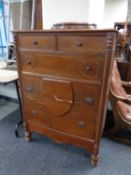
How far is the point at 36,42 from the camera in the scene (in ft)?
4.63

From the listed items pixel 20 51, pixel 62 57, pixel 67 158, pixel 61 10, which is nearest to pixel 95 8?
pixel 61 10

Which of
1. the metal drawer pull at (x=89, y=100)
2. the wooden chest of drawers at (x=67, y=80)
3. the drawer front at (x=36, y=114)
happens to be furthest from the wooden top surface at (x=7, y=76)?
the metal drawer pull at (x=89, y=100)

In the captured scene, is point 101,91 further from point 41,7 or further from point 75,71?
point 41,7

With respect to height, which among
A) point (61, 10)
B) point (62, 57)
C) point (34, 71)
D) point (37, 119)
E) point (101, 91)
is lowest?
point (37, 119)

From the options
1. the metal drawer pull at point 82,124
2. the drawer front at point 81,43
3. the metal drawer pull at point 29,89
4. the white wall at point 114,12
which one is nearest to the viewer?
the drawer front at point 81,43

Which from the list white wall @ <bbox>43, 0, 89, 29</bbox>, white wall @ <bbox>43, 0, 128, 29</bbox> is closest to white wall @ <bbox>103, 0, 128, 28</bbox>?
white wall @ <bbox>43, 0, 128, 29</bbox>

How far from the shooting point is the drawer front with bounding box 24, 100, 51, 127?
5.50 feet

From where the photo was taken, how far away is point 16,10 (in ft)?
6.97

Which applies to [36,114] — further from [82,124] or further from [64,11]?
[64,11]

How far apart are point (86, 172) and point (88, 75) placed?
0.95m

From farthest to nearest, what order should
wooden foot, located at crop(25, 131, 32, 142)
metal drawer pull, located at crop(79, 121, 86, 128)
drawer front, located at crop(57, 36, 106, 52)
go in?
1. wooden foot, located at crop(25, 131, 32, 142)
2. metal drawer pull, located at crop(79, 121, 86, 128)
3. drawer front, located at crop(57, 36, 106, 52)

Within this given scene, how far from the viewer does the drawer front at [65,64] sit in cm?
125

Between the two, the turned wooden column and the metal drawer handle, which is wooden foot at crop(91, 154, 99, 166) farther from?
the turned wooden column

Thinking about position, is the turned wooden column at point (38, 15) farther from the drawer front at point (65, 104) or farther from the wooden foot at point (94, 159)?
the wooden foot at point (94, 159)
